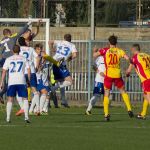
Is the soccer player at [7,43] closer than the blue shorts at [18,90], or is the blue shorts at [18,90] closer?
the blue shorts at [18,90]

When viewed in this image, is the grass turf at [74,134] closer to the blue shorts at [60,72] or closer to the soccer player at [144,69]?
the soccer player at [144,69]

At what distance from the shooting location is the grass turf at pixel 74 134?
16.6 meters

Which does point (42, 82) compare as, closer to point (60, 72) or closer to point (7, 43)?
point (60, 72)

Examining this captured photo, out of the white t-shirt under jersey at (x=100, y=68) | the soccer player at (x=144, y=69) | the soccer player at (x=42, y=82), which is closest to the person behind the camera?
the soccer player at (x=144, y=69)

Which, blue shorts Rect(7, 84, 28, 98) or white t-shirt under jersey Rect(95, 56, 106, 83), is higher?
white t-shirt under jersey Rect(95, 56, 106, 83)

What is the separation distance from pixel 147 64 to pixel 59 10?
29548mm

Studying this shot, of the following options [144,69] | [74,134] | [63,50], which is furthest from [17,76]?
[63,50]

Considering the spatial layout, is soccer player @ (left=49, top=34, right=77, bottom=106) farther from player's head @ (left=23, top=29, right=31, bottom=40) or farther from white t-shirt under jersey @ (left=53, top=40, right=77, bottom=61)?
player's head @ (left=23, top=29, right=31, bottom=40)

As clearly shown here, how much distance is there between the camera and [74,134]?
61.6 feet

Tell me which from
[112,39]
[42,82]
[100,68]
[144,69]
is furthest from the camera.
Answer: [100,68]

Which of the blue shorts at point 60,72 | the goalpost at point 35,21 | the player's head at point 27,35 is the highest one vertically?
the goalpost at point 35,21

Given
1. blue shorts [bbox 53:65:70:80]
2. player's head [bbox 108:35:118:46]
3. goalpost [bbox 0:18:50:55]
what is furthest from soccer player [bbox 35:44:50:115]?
goalpost [bbox 0:18:50:55]

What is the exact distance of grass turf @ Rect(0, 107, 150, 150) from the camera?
54.4 feet

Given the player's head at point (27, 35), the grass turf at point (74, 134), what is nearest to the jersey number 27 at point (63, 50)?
the player's head at point (27, 35)
